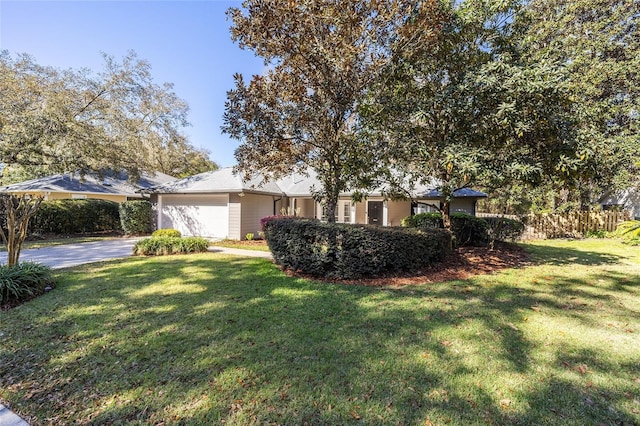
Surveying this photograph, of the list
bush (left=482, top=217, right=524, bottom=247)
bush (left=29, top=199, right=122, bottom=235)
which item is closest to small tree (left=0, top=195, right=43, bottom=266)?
bush (left=29, top=199, right=122, bottom=235)

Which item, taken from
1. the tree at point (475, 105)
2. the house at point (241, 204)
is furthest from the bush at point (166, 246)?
the tree at point (475, 105)

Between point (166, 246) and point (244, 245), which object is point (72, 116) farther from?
point (244, 245)

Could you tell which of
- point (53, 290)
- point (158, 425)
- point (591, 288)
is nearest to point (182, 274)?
point (53, 290)

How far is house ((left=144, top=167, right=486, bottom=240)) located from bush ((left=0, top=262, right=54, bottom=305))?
8494 mm

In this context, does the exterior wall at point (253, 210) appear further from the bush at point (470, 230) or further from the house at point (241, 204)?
the bush at point (470, 230)

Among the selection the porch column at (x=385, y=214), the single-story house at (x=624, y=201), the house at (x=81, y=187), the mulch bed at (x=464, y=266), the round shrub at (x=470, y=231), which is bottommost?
the mulch bed at (x=464, y=266)

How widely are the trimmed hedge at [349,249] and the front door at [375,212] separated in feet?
30.3

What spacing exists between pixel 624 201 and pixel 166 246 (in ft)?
89.2

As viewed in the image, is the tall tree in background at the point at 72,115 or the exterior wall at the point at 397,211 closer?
the tall tree in background at the point at 72,115

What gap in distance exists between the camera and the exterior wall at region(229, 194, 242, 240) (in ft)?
48.1

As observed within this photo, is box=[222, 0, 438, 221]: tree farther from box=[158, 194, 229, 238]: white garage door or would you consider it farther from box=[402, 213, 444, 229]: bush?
box=[158, 194, 229, 238]: white garage door

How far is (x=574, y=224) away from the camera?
15.9 metres

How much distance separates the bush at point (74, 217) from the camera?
46.8ft

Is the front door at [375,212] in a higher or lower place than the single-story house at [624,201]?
lower
